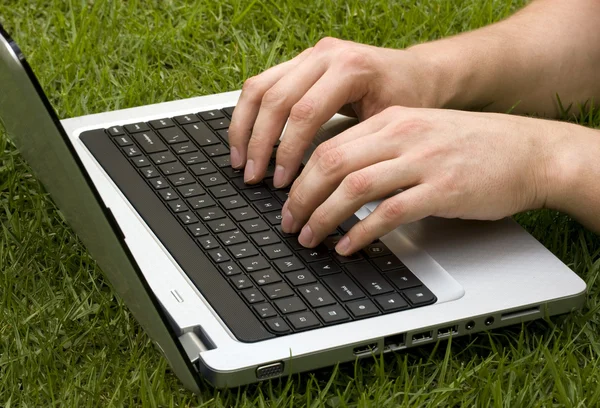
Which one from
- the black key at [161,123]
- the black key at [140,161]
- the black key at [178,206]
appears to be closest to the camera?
the black key at [178,206]

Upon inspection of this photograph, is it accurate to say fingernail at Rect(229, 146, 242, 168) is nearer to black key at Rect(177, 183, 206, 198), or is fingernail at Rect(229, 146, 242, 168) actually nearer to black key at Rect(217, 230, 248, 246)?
black key at Rect(177, 183, 206, 198)

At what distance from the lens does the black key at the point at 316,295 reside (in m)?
1.22

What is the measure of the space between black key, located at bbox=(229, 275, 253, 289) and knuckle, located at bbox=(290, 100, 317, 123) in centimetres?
30

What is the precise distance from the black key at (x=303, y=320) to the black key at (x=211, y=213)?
27 cm

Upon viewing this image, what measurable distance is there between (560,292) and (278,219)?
16.5 inches

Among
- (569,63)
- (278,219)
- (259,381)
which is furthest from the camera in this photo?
(569,63)

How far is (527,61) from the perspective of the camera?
1816 mm

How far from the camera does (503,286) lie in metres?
1.28

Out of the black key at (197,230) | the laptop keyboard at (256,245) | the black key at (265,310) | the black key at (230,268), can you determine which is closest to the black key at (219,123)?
the laptop keyboard at (256,245)

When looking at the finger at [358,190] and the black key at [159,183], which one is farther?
the black key at [159,183]

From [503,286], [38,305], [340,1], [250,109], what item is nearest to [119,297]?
[38,305]

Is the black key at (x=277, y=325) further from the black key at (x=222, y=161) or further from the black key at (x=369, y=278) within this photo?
the black key at (x=222, y=161)

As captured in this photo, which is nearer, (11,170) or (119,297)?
(119,297)

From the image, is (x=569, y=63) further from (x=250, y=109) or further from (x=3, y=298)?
(x=3, y=298)
